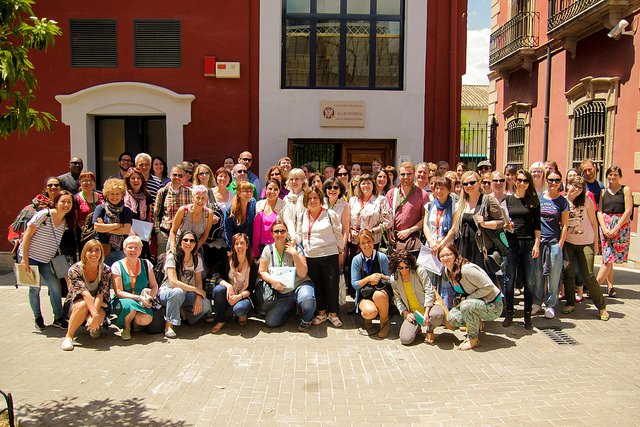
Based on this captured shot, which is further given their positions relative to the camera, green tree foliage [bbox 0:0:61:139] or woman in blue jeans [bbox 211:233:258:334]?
woman in blue jeans [bbox 211:233:258:334]

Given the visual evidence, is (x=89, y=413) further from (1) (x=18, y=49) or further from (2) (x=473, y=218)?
(2) (x=473, y=218)

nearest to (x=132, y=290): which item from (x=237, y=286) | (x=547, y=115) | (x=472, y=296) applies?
(x=237, y=286)

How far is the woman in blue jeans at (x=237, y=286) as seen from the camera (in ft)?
20.7

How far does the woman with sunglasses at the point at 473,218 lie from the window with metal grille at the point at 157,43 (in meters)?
6.07

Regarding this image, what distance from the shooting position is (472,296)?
588cm

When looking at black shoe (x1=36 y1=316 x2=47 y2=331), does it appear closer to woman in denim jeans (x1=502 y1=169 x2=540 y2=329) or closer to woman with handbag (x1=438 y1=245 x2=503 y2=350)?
woman with handbag (x1=438 y1=245 x2=503 y2=350)

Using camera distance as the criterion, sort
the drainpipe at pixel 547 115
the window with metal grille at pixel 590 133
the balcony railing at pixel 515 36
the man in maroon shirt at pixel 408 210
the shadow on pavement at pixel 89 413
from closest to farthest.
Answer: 1. the shadow on pavement at pixel 89 413
2. the man in maroon shirt at pixel 408 210
3. the window with metal grille at pixel 590 133
4. the drainpipe at pixel 547 115
5. the balcony railing at pixel 515 36

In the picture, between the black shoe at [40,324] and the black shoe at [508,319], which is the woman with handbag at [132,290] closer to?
the black shoe at [40,324]

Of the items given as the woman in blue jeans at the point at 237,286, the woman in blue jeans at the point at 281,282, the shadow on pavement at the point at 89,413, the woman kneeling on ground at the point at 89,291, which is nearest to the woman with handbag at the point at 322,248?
the woman in blue jeans at the point at 281,282

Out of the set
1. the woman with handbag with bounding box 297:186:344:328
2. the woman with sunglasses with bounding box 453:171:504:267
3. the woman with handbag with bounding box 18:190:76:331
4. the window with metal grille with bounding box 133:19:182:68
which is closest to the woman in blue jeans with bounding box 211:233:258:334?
the woman with handbag with bounding box 297:186:344:328

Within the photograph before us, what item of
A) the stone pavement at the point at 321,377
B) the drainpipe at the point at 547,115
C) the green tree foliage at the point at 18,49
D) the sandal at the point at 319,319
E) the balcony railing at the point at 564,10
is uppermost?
the balcony railing at the point at 564,10

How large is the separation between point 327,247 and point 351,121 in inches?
161

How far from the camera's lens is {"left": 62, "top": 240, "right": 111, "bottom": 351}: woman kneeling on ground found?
19.1ft

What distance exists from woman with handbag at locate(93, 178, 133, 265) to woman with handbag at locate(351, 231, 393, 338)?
116 inches
